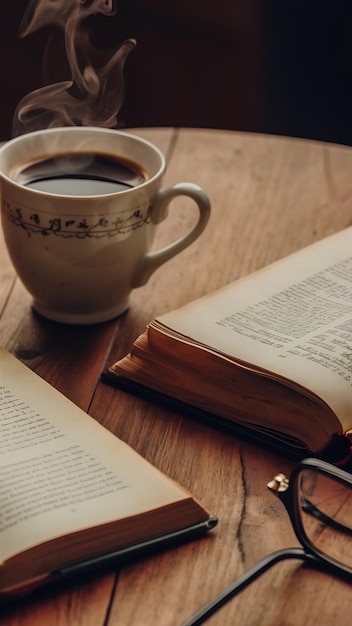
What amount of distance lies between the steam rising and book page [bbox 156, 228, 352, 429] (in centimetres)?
25

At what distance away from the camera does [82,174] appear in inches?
34.1

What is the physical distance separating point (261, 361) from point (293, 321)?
0.08 meters

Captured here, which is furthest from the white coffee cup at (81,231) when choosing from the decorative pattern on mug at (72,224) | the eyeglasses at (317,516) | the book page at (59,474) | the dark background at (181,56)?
the dark background at (181,56)

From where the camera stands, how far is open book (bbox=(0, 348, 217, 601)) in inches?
21.4

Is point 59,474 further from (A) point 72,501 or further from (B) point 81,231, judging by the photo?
(B) point 81,231

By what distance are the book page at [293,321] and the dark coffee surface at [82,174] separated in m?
0.15

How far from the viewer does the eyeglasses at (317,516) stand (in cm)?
56

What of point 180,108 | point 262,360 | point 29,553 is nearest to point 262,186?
point 262,360

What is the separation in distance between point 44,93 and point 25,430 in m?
0.39

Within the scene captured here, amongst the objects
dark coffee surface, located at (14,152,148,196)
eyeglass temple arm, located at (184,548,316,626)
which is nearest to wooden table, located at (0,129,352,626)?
eyeglass temple arm, located at (184,548,316,626)

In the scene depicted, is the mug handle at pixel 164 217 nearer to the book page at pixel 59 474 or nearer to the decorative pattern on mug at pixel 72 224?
the decorative pattern on mug at pixel 72 224

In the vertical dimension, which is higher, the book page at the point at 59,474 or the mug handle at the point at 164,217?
the mug handle at the point at 164,217

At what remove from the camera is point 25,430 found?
659 millimetres

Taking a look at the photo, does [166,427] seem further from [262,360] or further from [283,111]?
[283,111]
